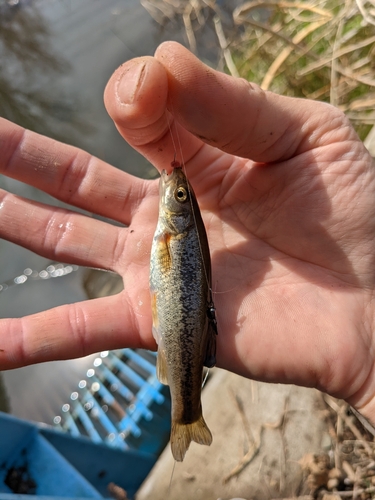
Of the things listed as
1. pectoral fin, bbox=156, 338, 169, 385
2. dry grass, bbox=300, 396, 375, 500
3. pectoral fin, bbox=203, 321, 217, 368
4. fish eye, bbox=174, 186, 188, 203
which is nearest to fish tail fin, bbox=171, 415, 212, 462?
pectoral fin, bbox=156, 338, 169, 385

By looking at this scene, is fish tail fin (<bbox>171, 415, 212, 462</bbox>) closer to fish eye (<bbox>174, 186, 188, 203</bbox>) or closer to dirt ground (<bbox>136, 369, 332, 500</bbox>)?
fish eye (<bbox>174, 186, 188, 203</bbox>)

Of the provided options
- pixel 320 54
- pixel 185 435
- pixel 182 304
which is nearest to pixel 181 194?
pixel 182 304

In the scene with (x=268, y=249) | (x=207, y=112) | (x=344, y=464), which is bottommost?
(x=344, y=464)

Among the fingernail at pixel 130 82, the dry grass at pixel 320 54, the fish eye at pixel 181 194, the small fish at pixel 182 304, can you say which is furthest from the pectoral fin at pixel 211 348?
the dry grass at pixel 320 54

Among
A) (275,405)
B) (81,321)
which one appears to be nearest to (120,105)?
(81,321)

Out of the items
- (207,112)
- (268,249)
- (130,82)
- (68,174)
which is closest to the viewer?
(130,82)

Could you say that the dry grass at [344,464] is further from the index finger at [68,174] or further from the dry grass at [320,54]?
the dry grass at [320,54]

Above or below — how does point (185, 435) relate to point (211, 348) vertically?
below

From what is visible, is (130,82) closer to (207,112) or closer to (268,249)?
(207,112)
